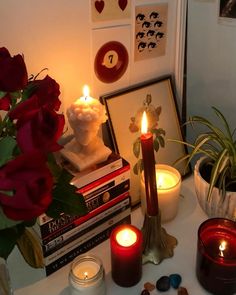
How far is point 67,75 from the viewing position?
87 cm

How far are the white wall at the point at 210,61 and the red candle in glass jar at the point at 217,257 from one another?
1.19 ft

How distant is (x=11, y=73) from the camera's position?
55 cm

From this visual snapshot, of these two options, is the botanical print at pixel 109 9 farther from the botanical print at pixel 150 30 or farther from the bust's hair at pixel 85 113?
the bust's hair at pixel 85 113

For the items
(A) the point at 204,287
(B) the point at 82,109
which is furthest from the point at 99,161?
(A) the point at 204,287

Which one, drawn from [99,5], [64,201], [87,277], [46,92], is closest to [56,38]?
[99,5]

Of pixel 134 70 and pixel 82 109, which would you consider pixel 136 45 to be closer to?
pixel 134 70

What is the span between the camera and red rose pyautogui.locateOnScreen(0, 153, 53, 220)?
1.47 feet

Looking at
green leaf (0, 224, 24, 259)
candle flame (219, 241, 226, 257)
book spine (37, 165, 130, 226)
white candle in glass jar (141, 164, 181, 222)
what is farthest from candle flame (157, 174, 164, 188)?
green leaf (0, 224, 24, 259)

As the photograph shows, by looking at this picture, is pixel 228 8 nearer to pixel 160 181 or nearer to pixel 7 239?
pixel 160 181

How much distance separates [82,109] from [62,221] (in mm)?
225

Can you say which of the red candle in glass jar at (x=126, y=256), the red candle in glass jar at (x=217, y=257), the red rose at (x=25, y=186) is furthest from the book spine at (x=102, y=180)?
the red rose at (x=25, y=186)

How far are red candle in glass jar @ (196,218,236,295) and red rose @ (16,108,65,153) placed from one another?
1.30ft

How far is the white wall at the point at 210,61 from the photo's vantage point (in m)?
0.99

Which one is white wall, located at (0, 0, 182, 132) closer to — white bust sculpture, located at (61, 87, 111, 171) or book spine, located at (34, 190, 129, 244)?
white bust sculpture, located at (61, 87, 111, 171)
